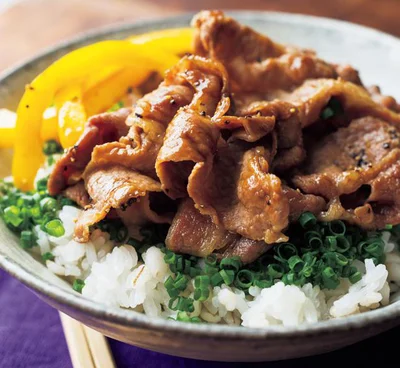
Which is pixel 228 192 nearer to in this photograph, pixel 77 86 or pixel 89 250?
pixel 89 250

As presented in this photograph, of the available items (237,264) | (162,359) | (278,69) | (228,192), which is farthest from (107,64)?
(162,359)

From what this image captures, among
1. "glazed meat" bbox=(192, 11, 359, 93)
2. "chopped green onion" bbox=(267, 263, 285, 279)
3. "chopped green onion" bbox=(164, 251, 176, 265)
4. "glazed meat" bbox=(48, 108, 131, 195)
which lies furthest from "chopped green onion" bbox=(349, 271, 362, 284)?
"glazed meat" bbox=(48, 108, 131, 195)

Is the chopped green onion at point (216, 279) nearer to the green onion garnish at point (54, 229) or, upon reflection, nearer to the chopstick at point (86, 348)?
the chopstick at point (86, 348)

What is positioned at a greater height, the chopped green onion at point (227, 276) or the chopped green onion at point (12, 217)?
the chopped green onion at point (12, 217)

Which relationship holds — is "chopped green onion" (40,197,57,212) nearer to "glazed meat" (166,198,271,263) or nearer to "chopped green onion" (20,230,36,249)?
"chopped green onion" (20,230,36,249)

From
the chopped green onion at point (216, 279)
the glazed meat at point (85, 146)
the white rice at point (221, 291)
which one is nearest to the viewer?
the white rice at point (221, 291)

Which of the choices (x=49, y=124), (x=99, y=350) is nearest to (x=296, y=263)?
(x=99, y=350)

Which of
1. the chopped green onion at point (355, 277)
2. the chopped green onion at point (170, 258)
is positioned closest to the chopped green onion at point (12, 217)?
the chopped green onion at point (170, 258)
